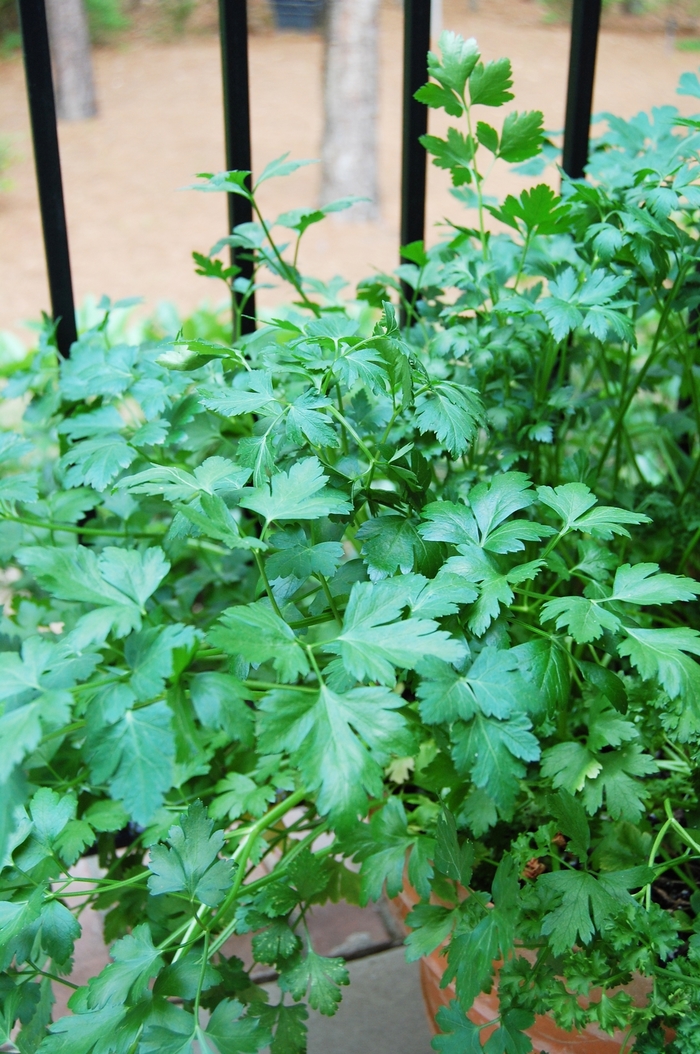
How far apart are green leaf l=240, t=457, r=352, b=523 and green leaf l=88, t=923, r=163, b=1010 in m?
0.33

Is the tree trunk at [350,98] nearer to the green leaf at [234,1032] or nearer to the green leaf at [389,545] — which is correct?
the green leaf at [389,545]

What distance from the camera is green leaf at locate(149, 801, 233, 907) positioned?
699mm

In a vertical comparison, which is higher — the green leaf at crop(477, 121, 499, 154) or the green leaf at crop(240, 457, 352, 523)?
the green leaf at crop(477, 121, 499, 154)

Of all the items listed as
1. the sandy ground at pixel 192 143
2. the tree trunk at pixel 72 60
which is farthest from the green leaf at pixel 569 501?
the tree trunk at pixel 72 60

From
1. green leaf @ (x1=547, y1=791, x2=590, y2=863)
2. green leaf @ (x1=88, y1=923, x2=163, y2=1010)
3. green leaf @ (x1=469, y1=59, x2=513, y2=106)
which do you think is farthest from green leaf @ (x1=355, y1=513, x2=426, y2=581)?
green leaf @ (x1=469, y1=59, x2=513, y2=106)

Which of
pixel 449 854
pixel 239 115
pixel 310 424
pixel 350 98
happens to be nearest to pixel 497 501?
pixel 310 424

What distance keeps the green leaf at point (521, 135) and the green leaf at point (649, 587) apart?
0.44m

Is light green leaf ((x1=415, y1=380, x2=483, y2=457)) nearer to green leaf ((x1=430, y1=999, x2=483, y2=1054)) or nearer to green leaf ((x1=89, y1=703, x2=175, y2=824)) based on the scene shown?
green leaf ((x1=89, y1=703, x2=175, y2=824))

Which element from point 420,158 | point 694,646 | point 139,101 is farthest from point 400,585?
point 139,101

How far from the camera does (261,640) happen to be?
59 cm

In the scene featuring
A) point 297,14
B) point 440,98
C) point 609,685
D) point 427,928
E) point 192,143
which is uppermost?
point 440,98

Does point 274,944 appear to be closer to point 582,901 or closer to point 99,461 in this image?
point 582,901

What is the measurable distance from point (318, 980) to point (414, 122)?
3.07 feet

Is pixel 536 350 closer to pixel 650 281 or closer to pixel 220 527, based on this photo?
pixel 650 281
